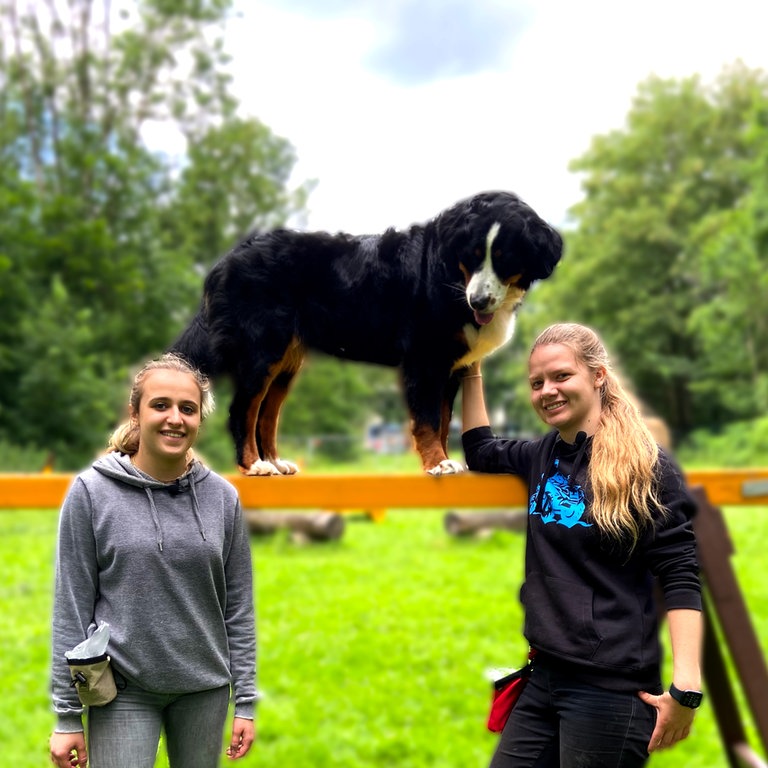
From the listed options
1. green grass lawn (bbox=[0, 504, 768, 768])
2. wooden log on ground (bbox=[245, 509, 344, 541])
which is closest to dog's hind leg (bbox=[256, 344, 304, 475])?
green grass lawn (bbox=[0, 504, 768, 768])

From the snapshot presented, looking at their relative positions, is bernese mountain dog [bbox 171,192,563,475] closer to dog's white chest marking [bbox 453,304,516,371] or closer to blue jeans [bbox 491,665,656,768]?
dog's white chest marking [bbox 453,304,516,371]

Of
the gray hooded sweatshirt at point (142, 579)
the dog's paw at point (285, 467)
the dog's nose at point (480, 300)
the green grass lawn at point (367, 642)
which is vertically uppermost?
the dog's nose at point (480, 300)

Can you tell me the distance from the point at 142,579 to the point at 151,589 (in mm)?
26

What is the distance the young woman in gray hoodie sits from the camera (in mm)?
1590

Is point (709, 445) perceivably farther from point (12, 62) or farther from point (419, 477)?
point (12, 62)

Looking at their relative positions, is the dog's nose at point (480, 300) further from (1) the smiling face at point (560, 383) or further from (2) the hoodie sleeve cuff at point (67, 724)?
(2) the hoodie sleeve cuff at point (67, 724)

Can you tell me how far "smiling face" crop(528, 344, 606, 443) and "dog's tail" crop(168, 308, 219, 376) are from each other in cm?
66

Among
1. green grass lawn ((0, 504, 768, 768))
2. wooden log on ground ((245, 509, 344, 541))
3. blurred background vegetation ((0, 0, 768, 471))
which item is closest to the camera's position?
blurred background vegetation ((0, 0, 768, 471))

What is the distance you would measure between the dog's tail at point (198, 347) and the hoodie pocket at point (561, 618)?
0.83 metres

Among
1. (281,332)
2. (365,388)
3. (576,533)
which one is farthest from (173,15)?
(576,533)

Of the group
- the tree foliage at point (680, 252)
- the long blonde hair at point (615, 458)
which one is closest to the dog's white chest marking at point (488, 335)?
the long blonde hair at point (615, 458)

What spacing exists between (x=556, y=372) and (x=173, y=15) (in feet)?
7.75

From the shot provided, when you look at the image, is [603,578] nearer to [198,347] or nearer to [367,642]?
[198,347]

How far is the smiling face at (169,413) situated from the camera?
5.13ft
